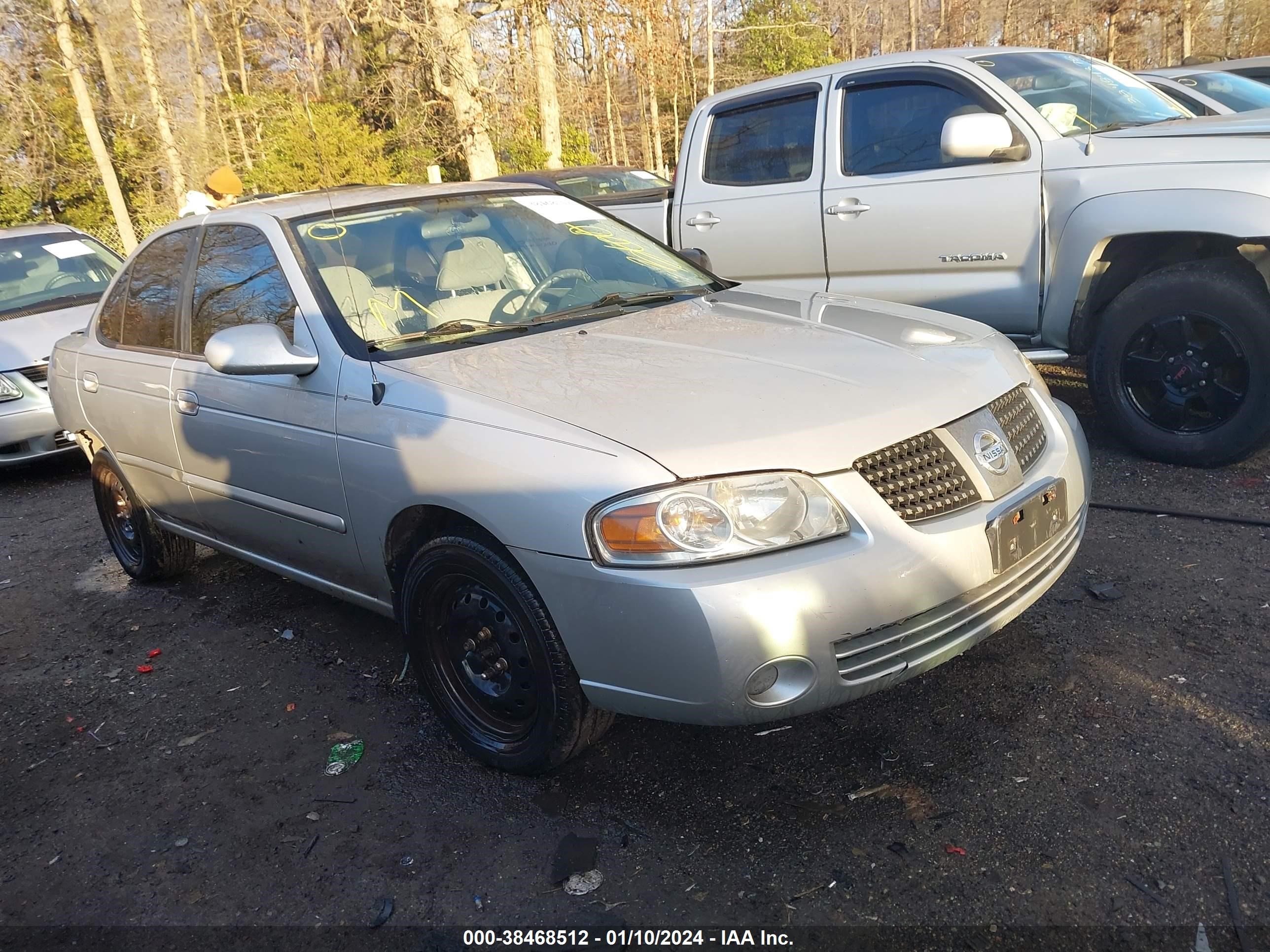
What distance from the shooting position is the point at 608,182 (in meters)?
11.0

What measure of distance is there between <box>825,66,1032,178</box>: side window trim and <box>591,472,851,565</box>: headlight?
3.30 metres

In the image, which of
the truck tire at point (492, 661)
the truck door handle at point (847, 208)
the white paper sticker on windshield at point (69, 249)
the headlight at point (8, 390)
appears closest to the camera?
the truck tire at point (492, 661)

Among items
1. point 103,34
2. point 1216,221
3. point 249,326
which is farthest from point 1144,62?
point 249,326

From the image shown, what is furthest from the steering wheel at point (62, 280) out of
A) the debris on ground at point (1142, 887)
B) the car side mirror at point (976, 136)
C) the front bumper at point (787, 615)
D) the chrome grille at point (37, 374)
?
the debris on ground at point (1142, 887)

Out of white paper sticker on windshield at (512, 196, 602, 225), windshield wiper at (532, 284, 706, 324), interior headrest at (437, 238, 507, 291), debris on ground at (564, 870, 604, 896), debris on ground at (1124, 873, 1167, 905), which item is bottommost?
debris on ground at (564, 870, 604, 896)

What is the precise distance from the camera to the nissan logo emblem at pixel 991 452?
276 centimetres

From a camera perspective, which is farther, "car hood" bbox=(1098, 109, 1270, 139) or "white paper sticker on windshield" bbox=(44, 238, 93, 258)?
"white paper sticker on windshield" bbox=(44, 238, 93, 258)

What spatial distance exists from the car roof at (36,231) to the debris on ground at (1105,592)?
9.09 meters

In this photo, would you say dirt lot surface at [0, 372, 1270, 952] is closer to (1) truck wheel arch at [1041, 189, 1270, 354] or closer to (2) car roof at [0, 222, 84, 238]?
(1) truck wheel arch at [1041, 189, 1270, 354]

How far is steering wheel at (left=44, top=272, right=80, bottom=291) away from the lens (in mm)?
8602

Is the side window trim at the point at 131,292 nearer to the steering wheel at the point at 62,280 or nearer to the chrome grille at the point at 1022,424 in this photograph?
the chrome grille at the point at 1022,424

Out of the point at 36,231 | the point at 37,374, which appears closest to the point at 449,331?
the point at 37,374

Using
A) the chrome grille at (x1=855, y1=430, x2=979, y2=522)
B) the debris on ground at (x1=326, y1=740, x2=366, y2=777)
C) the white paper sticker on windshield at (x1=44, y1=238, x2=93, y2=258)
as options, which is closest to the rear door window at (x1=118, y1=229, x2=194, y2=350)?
the debris on ground at (x1=326, y1=740, x2=366, y2=777)

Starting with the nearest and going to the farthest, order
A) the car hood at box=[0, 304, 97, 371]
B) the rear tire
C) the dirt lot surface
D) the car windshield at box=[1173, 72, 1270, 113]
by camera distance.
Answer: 1. the dirt lot surface
2. the rear tire
3. the car hood at box=[0, 304, 97, 371]
4. the car windshield at box=[1173, 72, 1270, 113]
